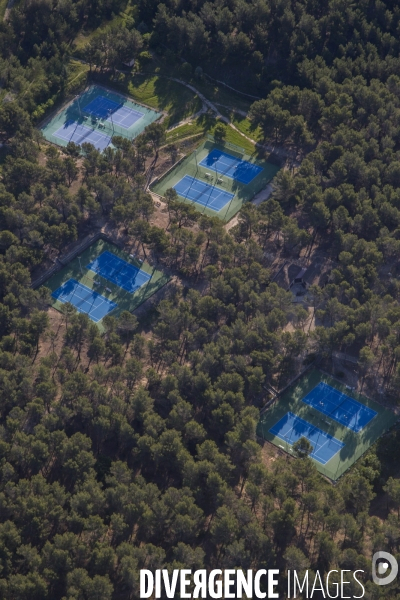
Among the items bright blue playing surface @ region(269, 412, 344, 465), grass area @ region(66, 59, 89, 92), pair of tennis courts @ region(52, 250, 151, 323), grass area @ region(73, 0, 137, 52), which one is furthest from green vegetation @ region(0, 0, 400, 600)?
pair of tennis courts @ region(52, 250, 151, 323)

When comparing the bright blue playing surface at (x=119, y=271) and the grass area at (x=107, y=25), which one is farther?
the grass area at (x=107, y=25)

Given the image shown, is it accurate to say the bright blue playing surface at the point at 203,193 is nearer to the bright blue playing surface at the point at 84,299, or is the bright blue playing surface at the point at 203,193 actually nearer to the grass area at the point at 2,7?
the bright blue playing surface at the point at 84,299

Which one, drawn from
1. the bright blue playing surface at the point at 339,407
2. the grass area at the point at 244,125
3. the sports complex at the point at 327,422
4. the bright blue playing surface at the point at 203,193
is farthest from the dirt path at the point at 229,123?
the bright blue playing surface at the point at 339,407

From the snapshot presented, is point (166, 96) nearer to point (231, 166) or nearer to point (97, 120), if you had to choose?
point (97, 120)

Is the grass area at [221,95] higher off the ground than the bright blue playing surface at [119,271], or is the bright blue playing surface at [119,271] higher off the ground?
the grass area at [221,95]

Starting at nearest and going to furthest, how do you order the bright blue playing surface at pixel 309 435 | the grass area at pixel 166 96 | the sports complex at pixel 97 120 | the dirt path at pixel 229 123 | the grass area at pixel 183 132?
the bright blue playing surface at pixel 309 435, the dirt path at pixel 229 123, the grass area at pixel 183 132, the sports complex at pixel 97 120, the grass area at pixel 166 96

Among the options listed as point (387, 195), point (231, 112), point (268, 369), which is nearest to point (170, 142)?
point (231, 112)

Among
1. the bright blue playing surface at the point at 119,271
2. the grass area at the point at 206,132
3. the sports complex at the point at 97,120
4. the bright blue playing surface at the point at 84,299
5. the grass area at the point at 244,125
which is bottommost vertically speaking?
the bright blue playing surface at the point at 84,299

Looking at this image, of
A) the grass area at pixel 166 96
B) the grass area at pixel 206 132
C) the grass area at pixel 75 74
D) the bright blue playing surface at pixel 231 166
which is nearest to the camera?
the bright blue playing surface at pixel 231 166
